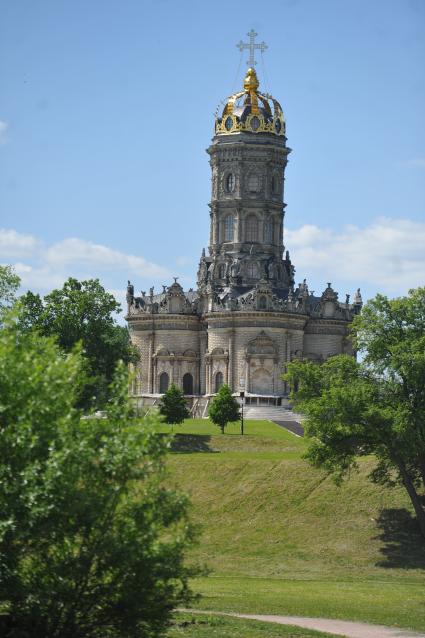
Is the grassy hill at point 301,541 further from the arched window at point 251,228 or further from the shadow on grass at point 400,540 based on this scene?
the arched window at point 251,228

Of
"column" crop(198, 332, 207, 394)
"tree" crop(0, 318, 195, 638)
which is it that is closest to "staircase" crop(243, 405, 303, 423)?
"column" crop(198, 332, 207, 394)

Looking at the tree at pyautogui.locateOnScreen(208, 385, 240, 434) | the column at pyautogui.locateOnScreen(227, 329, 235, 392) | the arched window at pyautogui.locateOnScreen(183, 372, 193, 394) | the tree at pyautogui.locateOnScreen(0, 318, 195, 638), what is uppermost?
the column at pyautogui.locateOnScreen(227, 329, 235, 392)

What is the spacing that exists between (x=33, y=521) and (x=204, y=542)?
31942 millimetres

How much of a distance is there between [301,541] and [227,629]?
23487mm

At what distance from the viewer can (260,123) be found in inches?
4658

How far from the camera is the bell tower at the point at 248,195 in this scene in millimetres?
117875

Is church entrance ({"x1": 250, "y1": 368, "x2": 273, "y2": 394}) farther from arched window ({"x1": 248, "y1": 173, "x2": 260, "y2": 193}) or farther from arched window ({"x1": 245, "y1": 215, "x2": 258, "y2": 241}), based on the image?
arched window ({"x1": 248, "y1": 173, "x2": 260, "y2": 193})

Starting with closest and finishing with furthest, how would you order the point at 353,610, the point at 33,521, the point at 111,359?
the point at 33,521 < the point at 353,610 < the point at 111,359

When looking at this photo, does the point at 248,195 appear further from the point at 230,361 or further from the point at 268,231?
the point at 230,361

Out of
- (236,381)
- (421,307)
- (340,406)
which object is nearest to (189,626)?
(340,406)

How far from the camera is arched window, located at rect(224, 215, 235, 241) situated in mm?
118688

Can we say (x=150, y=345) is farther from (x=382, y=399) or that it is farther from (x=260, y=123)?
(x=382, y=399)

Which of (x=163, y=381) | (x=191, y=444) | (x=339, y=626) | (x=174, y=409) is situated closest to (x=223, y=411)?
(x=174, y=409)

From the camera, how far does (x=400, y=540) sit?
55406 mm
